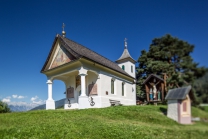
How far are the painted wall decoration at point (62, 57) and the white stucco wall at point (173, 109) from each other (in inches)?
559

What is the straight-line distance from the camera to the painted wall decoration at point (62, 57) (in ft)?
54.1

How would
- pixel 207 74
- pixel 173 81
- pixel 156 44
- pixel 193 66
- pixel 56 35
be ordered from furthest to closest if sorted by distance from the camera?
pixel 56 35 < pixel 156 44 < pixel 173 81 < pixel 193 66 < pixel 207 74

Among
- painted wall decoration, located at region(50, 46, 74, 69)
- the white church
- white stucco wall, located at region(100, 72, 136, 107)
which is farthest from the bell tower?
painted wall decoration, located at region(50, 46, 74, 69)

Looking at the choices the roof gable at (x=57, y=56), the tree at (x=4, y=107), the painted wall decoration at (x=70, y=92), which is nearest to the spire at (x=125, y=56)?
the painted wall decoration at (x=70, y=92)

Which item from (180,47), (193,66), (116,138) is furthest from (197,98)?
(116,138)

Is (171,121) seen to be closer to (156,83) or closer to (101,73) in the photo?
(156,83)

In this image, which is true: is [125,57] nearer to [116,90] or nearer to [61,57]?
[116,90]

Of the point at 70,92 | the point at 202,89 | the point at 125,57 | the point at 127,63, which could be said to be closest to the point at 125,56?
the point at 125,57

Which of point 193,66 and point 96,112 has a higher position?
point 193,66

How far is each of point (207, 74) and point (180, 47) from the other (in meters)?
0.85

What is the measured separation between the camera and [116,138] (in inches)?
231

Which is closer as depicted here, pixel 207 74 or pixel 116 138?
pixel 207 74

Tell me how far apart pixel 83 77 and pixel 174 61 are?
12.9 meters

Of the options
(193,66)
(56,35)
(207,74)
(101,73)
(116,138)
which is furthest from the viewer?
(56,35)
